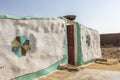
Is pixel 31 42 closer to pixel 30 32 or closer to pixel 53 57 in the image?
pixel 30 32

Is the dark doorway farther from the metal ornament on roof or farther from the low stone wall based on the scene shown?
the low stone wall

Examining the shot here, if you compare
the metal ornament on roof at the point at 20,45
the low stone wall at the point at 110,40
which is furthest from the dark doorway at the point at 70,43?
the low stone wall at the point at 110,40

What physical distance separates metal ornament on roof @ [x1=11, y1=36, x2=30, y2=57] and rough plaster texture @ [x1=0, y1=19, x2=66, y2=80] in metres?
0.09

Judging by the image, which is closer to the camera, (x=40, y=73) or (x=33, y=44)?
(x=33, y=44)

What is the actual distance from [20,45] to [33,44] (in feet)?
1.95

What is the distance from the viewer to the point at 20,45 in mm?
5148

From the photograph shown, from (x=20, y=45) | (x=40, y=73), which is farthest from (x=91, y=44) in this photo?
(x=20, y=45)

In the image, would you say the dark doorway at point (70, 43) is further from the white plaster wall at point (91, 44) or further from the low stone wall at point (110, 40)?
the low stone wall at point (110, 40)

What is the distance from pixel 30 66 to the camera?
214 inches

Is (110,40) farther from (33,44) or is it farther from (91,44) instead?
(33,44)

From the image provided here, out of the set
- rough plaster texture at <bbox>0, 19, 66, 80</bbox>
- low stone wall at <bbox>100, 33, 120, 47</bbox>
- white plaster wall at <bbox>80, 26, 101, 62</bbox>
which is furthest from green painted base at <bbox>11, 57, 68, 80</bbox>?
low stone wall at <bbox>100, 33, 120, 47</bbox>

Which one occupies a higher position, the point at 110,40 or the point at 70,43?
the point at 70,43

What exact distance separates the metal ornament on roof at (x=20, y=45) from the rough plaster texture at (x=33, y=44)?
0.09m

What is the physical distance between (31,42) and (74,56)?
333cm
